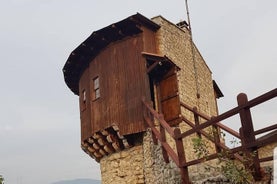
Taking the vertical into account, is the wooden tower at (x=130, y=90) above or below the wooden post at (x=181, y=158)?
above

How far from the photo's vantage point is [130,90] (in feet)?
44.6

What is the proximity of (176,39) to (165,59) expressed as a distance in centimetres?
285

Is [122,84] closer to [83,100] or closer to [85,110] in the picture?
[85,110]

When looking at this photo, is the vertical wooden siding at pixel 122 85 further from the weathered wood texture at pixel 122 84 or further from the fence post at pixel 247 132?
the fence post at pixel 247 132

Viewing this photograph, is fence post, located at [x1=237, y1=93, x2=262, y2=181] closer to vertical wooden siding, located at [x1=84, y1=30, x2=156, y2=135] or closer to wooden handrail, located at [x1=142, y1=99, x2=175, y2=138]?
wooden handrail, located at [x1=142, y1=99, x2=175, y2=138]

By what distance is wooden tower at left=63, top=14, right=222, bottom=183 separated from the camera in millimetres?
13109

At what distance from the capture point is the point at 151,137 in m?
12.5

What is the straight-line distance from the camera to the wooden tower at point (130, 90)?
13109 mm

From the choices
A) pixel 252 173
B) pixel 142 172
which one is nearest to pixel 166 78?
pixel 142 172

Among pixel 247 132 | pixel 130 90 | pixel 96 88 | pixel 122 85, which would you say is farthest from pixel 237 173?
pixel 96 88

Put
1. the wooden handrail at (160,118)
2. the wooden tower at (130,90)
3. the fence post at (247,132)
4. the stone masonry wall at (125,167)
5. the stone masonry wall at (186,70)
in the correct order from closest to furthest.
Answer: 1. the fence post at (247,132)
2. the wooden handrail at (160,118)
3. the stone masonry wall at (125,167)
4. the wooden tower at (130,90)
5. the stone masonry wall at (186,70)

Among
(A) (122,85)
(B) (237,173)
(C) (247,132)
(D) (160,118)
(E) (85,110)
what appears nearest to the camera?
(B) (237,173)

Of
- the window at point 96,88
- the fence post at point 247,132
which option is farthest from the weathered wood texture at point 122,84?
the fence post at point 247,132

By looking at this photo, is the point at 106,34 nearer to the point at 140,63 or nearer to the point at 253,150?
the point at 140,63
